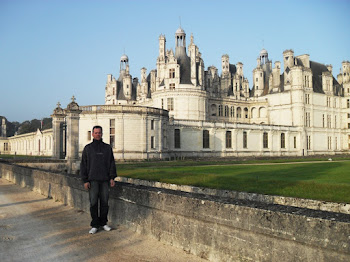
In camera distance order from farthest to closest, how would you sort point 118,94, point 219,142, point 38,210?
point 118,94, point 219,142, point 38,210

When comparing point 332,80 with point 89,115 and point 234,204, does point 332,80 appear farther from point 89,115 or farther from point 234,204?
point 234,204

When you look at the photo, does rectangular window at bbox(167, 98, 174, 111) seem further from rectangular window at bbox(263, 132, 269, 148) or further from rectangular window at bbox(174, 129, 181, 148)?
rectangular window at bbox(263, 132, 269, 148)

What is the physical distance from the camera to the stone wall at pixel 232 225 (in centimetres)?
424

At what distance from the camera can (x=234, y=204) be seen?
5453 millimetres

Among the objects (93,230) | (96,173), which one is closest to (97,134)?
(96,173)

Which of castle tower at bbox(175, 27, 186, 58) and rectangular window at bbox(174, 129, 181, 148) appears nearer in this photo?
rectangular window at bbox(174, 129, 181, 148)

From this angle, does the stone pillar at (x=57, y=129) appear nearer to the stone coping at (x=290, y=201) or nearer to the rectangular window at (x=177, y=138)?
the rectangular window at (x=177, y=138)

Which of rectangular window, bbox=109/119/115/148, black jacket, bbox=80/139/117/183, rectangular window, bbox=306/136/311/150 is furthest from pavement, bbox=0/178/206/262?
rectangular window, bbox=306/136/311/150

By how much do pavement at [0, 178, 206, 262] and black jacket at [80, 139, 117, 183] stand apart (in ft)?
3.93

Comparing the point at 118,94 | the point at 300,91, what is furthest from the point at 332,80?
Answer: the point at 118,94

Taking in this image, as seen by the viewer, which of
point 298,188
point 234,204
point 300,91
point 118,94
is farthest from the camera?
point 118,94

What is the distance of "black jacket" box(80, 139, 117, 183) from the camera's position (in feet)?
24.6

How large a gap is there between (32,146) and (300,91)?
58834 millimetres

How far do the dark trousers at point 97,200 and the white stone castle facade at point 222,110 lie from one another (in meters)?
30.6
